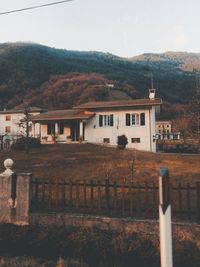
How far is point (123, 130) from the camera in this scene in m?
36.5

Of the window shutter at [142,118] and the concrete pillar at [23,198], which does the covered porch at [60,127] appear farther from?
the concrete pillar at [23,198]

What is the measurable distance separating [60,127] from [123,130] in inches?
377

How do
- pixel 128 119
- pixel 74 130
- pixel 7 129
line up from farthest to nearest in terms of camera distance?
pixel 7 129 → pixel 74 130 → pixel 128 119

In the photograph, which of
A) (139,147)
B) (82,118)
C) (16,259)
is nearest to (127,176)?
(16,259)

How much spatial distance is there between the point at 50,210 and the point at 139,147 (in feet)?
88.0

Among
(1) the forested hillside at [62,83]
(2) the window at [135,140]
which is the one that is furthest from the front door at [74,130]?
(1) the forested hillside at [62,83]

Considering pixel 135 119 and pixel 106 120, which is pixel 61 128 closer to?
pixel 106 120

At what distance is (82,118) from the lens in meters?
37.6

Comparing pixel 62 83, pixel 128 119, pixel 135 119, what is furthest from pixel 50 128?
pixel 62 83

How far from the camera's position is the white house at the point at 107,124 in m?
35.5

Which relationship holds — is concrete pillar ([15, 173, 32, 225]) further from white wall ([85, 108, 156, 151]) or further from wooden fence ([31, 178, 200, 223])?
white wall ([85, 108, 156, 151])

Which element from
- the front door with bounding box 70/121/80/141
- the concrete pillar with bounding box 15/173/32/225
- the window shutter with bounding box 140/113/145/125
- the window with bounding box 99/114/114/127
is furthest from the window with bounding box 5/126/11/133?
the concrete pillar with bounding box 15/173/32/225

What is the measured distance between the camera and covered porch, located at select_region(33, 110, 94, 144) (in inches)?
1567

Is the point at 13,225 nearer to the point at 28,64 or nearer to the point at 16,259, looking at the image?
the point at 16,259
